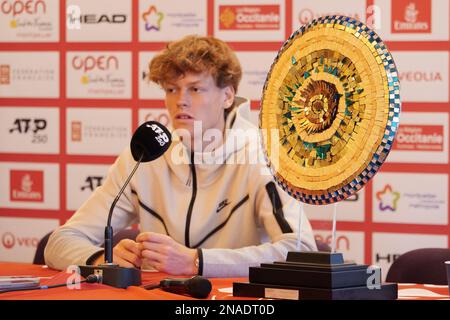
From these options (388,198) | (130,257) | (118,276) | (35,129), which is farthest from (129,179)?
(35,129)

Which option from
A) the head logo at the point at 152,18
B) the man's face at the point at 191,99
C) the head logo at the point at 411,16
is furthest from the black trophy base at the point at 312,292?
the head logo at the point at 152,18

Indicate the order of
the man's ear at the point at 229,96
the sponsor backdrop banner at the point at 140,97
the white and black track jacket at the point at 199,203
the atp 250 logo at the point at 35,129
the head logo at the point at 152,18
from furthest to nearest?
the atp 250 logo at the point at 35,129 → the head logo at the point at 152,18 → the sponsor backdrop banner at the point at 140,97 → the man's ear at the point at 229,96 → the white and black track jacket at the point at 199,203

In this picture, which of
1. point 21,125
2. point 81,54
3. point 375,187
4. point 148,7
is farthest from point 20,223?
point 375,187

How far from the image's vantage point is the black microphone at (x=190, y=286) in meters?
1.89

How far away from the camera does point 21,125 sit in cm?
482

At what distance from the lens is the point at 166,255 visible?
2357mm

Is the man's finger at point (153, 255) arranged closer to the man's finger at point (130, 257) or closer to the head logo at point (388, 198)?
the man's finger at point (130, 257)

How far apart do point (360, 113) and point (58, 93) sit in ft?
10.3

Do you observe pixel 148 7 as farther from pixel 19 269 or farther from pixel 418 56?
pixel 19 269

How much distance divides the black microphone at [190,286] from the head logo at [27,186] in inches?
116

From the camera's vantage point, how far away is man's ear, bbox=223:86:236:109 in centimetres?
293

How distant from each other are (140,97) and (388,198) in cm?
143

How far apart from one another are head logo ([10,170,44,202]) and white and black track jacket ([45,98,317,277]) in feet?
6.34

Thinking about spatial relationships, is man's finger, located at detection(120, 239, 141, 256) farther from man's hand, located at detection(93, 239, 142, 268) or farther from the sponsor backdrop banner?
the sponsor backdrop banner
